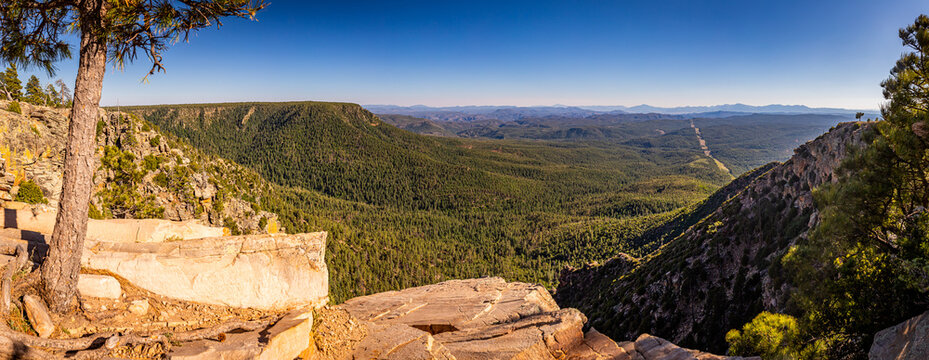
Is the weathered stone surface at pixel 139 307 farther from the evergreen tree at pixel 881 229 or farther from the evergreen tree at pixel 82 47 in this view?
the evergreen tree at pixel 881 229

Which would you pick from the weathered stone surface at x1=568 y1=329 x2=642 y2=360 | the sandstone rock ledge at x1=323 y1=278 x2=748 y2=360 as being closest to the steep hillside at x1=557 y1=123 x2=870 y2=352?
the weathered stone surface at x1=568 y1=329 x2=642 y2=360

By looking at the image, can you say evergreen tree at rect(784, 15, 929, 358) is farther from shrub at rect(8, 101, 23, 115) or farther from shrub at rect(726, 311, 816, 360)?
shrub at rect(8, 101, 23, 115)

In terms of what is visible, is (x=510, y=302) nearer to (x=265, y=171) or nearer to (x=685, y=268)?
(x=685, y=268)

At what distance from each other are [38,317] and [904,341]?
20381mm

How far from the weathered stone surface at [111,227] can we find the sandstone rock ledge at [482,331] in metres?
7.15

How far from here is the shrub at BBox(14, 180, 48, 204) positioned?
18.1 metres

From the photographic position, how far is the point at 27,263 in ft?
30.4

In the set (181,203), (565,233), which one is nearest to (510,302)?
(181,203)

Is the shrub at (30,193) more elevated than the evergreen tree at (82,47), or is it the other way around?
the evergreen tree at (82,47)

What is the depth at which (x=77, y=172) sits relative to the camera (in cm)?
834

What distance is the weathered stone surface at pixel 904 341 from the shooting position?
26.8ft

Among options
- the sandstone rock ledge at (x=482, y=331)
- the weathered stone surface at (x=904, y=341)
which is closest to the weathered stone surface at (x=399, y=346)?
the sandstone rock ledge at (x=482, y=331)

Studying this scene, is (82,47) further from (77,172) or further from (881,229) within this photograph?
(881,229)

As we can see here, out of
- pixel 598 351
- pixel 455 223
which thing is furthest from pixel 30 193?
pixel 455 223
